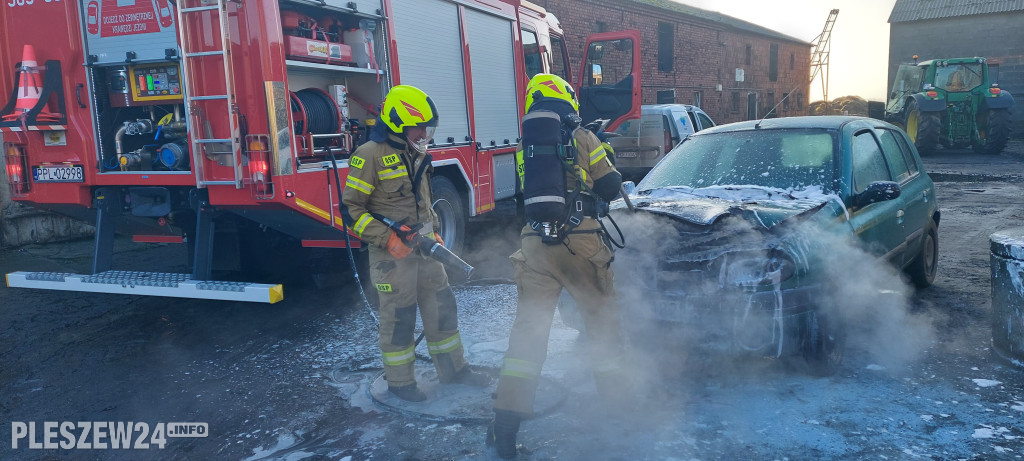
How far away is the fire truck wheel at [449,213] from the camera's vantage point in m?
6.92

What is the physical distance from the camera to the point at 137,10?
17.0 feet

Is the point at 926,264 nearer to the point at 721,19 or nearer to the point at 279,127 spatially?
Result: the point at 279,127

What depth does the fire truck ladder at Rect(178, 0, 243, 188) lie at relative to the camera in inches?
191

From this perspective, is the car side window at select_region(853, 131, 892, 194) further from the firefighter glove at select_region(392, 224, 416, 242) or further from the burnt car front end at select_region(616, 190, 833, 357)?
the firefighter glove at select_region(392, 224, 416, 242)

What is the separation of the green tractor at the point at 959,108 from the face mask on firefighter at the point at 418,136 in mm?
16998

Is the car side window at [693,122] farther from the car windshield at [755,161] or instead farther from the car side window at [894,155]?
the car windshield at [755,161]

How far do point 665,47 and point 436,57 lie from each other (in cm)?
1937

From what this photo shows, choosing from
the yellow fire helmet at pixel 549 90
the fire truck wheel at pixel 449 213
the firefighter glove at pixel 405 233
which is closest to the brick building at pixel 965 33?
the fire truck wheel at pixel 449 213

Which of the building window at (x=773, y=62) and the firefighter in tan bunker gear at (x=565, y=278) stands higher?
the building window at (x=773, y=62)

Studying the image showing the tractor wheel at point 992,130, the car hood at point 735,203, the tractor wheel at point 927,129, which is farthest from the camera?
the tractor wheel at point 992,130

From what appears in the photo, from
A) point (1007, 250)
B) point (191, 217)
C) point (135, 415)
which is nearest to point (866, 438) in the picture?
point (1007, 250)

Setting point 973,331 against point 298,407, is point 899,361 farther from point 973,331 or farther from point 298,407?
point 298,407

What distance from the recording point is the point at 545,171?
332cm


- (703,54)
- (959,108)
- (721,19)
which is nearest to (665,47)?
(703,54)
